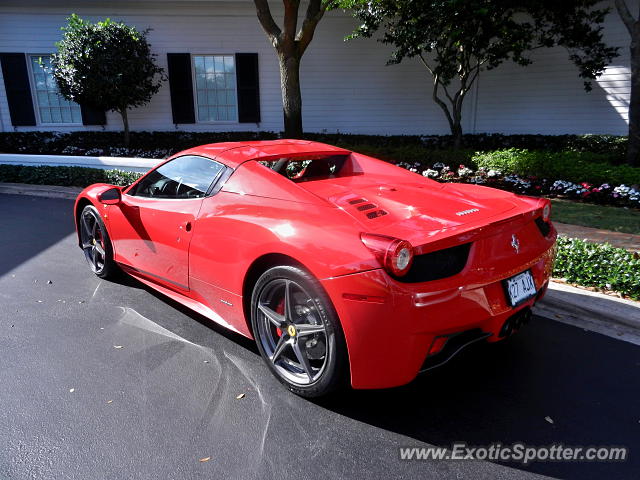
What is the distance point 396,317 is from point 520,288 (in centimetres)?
88

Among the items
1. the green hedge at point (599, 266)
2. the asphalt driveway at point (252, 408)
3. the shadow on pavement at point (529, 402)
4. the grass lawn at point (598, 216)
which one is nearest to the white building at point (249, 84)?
the grass lawn at point (598, 216)

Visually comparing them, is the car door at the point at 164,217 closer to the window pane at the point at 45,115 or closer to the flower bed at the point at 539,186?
the flower bed at the point at 539,186

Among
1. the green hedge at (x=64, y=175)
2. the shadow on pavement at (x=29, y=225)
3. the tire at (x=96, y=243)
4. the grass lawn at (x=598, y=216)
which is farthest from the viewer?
the green hedge at (x=64, y=175)

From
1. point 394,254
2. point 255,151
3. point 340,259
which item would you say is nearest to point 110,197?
point 255,151

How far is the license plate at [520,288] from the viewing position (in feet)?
8.35

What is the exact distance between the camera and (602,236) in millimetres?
5434

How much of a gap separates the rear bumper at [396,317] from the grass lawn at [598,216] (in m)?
4.53

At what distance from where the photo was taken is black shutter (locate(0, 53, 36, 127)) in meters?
13.6

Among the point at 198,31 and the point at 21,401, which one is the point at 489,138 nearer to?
the point at 198,31

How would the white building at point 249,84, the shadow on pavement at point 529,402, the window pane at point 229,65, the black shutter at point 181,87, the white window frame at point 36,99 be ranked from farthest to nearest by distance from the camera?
the window pane at point 229,65
the white window frame at point 36,99
the black shutter at point 181,87
the white building at point 249,84
the shadow on pavement at point 529,402

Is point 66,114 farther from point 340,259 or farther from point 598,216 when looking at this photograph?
point 340,259

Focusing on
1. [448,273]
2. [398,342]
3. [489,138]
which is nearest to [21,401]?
[398,342]

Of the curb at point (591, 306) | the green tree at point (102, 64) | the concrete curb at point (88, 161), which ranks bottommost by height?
the curb at point (591, 306)

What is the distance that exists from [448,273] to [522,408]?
96 cm
